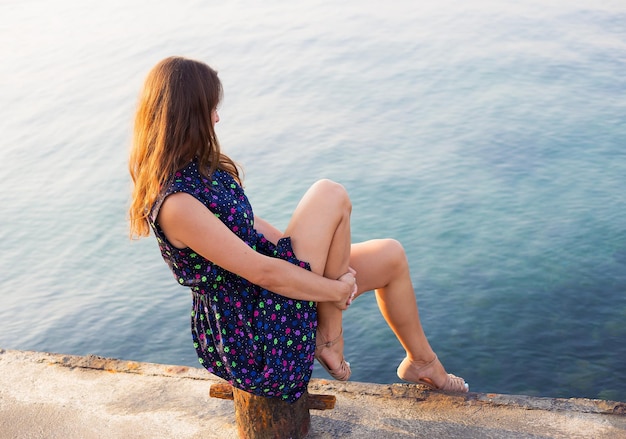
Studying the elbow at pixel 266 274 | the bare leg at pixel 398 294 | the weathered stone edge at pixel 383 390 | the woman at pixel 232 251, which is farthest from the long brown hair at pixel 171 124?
the weathered stone edge at pixel 383 390

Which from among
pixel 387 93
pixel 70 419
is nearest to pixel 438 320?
pixel 70 419

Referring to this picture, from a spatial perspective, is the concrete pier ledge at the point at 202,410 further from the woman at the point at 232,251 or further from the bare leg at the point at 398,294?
the woman at the point at 232,251

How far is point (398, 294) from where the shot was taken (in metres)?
2.96

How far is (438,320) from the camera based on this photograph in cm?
494

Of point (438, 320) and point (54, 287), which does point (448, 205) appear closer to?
point (438, 320)

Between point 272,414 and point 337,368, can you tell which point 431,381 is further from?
point 272,414

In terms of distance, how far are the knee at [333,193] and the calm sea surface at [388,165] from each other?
201cm

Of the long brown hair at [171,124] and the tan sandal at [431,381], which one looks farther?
the tan sandal at [431,381]

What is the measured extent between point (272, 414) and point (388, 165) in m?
4.66

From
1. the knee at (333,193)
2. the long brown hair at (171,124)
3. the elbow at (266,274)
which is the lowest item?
the elbow at (266,274)

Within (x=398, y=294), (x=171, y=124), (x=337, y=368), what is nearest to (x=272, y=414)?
(x=337, y=368)

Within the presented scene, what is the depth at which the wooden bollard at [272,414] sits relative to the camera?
2.78 m

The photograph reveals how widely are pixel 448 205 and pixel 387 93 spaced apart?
9.21ft

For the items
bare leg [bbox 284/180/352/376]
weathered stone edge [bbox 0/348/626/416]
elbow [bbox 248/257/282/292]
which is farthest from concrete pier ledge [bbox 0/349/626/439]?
elbow [bbox 248/257/282/292]
